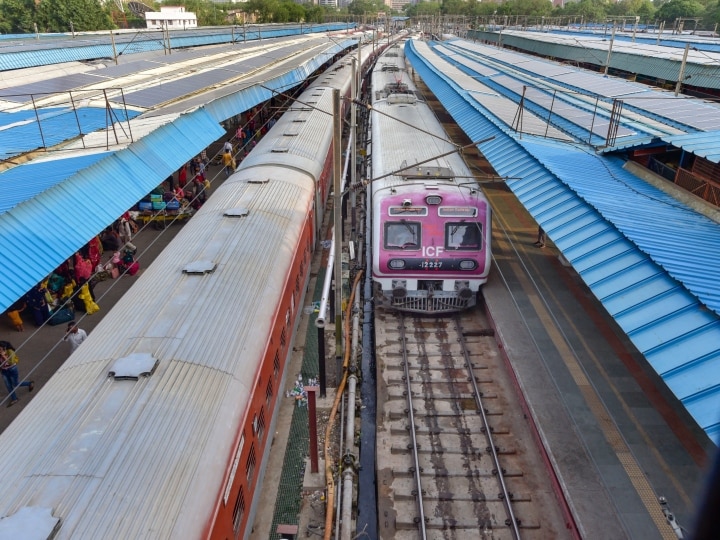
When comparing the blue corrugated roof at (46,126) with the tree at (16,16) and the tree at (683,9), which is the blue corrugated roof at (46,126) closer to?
the tree at (16,16)

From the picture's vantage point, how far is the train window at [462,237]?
15.0 m

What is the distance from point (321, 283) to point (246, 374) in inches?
372

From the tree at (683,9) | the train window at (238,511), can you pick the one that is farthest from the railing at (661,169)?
the tree at (683,9)

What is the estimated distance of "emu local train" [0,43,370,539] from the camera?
5.93 m

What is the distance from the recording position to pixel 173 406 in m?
7.30

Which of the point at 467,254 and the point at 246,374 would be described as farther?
the point at 467,254

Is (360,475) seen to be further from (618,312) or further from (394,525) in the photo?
(618,312)

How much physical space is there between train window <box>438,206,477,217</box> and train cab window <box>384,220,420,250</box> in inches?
30.0

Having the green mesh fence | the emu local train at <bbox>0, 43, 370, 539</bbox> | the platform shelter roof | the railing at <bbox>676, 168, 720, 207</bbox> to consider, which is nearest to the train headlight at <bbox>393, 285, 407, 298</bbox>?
the green mesh fence

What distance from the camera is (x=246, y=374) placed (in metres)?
8.53

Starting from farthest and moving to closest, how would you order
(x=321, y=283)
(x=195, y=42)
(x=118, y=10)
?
(x=118, y=10) < (x=195, y=42) < (x=321, y=283)

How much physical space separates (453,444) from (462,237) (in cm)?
583

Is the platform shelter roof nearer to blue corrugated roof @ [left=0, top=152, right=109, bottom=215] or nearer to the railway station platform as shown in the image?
blue corrugated roof @ [left=0, top=152, right=109, bottom=215]

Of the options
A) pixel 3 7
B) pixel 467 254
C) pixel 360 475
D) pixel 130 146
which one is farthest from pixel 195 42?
pixel 360 475
